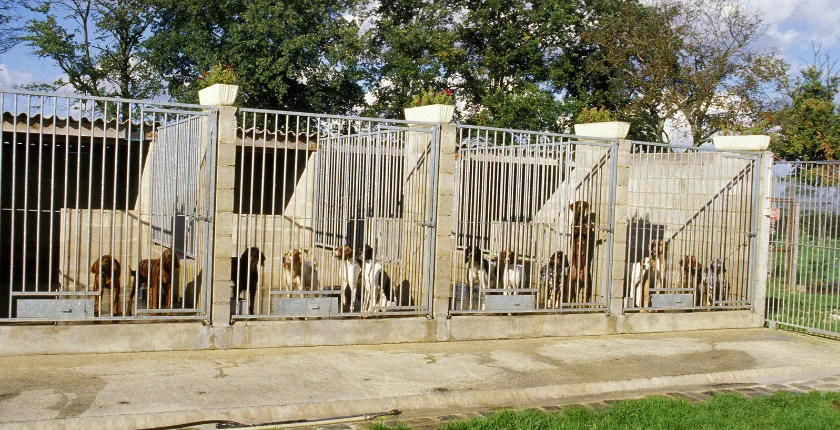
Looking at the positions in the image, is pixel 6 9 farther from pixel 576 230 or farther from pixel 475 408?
pixel 475 408

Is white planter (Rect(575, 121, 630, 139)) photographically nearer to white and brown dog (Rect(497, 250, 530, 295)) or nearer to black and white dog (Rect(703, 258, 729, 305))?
white and brown dog (Rect(497, 250, 530, 295))

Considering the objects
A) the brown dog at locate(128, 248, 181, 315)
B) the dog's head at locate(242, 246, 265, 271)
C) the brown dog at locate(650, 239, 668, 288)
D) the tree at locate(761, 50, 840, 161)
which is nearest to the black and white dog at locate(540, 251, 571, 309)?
the brown dog at locate(650, 239, 668, 288)

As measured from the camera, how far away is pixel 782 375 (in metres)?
9.09

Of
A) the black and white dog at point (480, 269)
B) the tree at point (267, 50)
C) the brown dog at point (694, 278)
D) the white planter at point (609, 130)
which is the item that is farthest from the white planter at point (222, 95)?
the tree at point (267, 50)

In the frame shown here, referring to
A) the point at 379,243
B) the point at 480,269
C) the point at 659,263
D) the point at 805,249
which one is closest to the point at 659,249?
the point at 659,263

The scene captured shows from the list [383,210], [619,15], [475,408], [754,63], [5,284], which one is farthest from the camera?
[619,15]

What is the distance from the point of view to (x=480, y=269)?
34.4 ft

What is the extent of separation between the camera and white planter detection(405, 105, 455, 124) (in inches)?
386

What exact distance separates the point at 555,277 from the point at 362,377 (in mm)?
3923

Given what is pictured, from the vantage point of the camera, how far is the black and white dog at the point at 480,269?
34.0ft

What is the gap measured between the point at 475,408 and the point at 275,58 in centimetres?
2177

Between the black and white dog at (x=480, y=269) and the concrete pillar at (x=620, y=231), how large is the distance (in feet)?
5.66

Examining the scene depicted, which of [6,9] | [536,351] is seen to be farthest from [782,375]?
[6,9]

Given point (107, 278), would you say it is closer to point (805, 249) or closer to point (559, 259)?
point (559, 259)
